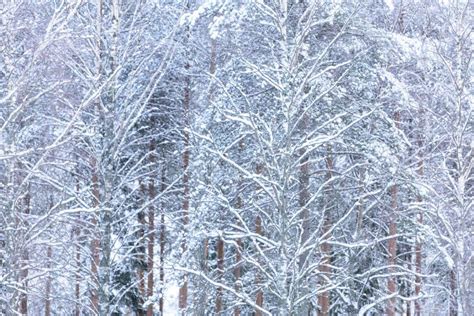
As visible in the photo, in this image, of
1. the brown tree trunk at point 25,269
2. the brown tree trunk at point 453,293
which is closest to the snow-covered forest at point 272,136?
the brown tree trunk at point 25,269

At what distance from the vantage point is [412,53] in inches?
525

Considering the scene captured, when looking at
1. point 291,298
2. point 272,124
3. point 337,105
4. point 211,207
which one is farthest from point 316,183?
point 291,298

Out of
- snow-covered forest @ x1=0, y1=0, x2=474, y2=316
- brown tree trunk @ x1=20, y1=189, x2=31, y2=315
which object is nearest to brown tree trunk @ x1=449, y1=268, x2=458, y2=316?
snow-covered forest @ x1=0, y1=0, x2=474, y2=316

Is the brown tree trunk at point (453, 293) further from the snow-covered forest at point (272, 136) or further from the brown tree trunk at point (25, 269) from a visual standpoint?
the brown tree trunk at point (25, 269)

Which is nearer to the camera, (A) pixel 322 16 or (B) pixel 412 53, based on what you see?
(A) pixel 322 16

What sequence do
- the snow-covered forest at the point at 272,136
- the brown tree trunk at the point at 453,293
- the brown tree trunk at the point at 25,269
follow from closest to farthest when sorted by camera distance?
the snow-covered forest at the point at 272,136, the brown tree trunk at the point at 25,269, the brown tree trunk at the point at 453,293

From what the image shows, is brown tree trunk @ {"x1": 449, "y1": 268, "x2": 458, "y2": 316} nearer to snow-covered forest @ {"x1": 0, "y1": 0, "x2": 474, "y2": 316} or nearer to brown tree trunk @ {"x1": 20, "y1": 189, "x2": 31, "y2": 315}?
snow-covered forest @ {"x1": 0, "y1": 0, "x2": 474, "y2": 316}

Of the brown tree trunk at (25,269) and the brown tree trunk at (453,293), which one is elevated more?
the brown tree trunk at (25,269)

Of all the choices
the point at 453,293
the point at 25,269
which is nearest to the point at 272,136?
the point at 25,269

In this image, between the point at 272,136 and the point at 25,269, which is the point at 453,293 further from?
the point at 25,269

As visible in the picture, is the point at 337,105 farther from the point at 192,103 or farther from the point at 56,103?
the point at 192,103

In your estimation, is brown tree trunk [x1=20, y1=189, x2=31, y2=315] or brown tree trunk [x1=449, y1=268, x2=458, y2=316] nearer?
brown tree trunk [x1=20, y1=189, x2=31, y2=315]

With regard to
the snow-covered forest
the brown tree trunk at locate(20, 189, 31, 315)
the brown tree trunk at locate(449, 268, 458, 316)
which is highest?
the snow-covered forest

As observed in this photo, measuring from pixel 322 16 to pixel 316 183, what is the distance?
5.05 m
